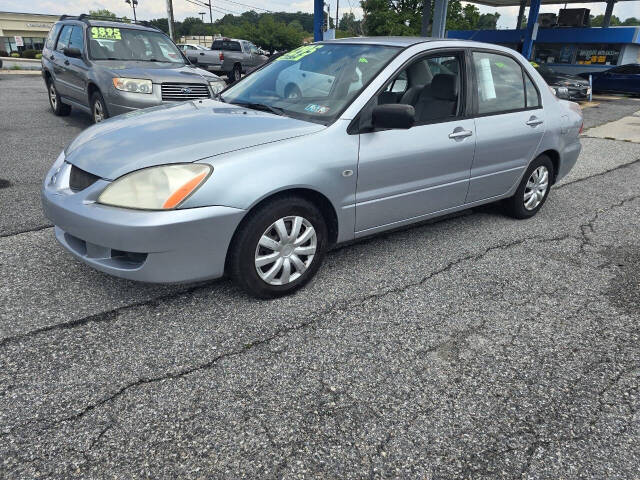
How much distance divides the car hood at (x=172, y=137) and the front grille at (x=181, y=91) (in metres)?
3.83

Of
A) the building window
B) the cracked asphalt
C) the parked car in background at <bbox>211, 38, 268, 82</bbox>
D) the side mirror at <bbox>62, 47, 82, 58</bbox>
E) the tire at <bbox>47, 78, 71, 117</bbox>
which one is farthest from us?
the building window

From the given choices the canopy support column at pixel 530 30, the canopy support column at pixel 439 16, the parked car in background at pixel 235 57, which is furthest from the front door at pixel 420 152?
the canopy support column at pixel 530 30

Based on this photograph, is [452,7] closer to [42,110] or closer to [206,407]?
[42,110]

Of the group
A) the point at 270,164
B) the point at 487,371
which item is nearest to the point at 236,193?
the point at 270,164

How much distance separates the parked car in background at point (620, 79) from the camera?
20.8m

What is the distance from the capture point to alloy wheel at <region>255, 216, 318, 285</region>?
118 inches

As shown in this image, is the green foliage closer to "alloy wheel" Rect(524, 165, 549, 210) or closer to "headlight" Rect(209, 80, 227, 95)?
"headlight" Rect(209, 80, 227, 95)

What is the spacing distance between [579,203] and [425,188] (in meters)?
2.94

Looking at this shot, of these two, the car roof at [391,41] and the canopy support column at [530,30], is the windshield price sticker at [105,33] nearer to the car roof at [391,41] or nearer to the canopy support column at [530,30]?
the car roof at [391,41]

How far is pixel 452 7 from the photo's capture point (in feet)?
133

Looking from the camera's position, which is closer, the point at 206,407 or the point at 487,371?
the point at 206,407

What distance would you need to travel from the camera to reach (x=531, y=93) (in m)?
4.57

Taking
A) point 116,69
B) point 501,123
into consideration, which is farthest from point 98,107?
point 501,123

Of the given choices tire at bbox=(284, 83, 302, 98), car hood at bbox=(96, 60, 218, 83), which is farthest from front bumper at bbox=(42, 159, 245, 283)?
car hood at bbox=(96, 60, 218, 83)
